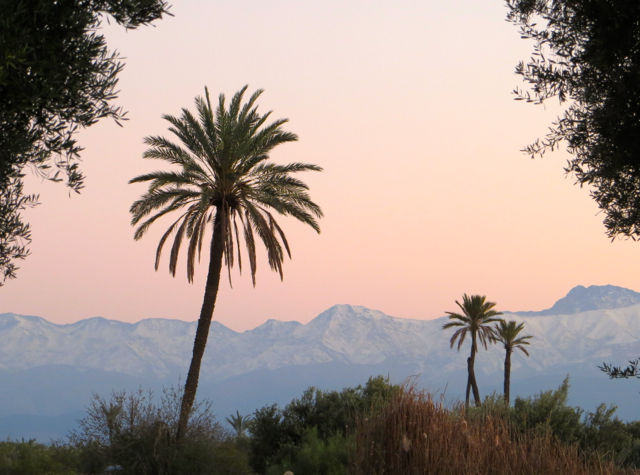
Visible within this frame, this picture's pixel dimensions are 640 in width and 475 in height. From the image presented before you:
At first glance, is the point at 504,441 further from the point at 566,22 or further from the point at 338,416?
the point at 338,416

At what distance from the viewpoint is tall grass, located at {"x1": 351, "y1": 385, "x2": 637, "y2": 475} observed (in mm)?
9258

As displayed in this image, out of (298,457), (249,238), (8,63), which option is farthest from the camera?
(249,238)

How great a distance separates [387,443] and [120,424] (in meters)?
12.2

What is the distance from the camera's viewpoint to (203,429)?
1947 centimetres

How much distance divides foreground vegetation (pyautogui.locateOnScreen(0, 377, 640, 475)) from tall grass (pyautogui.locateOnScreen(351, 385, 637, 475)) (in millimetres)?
16

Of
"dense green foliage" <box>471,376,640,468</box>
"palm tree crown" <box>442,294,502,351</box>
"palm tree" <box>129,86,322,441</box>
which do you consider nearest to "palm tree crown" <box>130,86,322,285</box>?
"palm tree" <box>129,86,322,441</box>

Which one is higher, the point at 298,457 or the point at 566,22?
the point at 566,22

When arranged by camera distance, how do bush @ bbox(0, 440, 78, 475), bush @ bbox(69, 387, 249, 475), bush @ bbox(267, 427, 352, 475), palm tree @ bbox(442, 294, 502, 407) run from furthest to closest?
palm tree @ bbox(442, 294, 502, 407), bush @ bbox(0, 440, 78, 475), bush @ bbox(69, 387, 249, 475), bush @ bbox(267, 427, 352, 475)

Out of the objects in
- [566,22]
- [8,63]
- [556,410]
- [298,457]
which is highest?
[566,22]

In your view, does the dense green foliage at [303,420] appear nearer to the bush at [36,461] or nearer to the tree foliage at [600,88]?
the bush at [36,461]

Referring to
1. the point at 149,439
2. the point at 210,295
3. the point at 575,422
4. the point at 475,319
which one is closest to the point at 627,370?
the point at 575,422

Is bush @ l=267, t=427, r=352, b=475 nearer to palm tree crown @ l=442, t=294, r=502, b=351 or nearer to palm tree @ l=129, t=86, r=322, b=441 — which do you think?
palm tree @ l=129, t=86, r=322, b=441

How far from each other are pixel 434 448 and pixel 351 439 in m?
1.98

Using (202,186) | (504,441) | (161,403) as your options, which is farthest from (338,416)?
(504,441)
